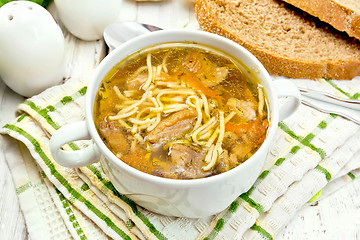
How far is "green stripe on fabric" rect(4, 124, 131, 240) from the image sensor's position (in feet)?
5.54

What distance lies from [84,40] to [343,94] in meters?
1.45

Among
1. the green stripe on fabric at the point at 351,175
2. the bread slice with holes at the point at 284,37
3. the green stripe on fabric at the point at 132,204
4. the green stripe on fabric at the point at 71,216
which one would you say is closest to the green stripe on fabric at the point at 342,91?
the bread slice with holes at the point at 284,37

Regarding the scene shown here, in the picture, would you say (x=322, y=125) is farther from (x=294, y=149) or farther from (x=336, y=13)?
(x=336, y=13)

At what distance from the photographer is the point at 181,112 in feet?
5.34

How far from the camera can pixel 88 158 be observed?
5.14 ft

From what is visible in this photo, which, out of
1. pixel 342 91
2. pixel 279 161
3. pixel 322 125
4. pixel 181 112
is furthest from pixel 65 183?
pixel 342 91

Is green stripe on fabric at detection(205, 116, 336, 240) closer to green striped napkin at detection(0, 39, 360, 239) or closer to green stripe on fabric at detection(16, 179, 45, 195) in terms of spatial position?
green striped napkin at detection(0, 39, 360, 239)

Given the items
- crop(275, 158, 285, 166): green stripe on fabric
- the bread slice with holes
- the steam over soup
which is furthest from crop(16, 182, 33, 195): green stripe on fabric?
the bread slice with holes

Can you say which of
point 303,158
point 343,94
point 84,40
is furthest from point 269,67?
point 84,40

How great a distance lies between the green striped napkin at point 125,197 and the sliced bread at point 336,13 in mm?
601

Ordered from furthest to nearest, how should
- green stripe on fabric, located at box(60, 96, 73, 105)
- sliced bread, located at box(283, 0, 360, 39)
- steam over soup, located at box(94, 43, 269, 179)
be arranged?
sliced bread, located at box(283, 0, 360, 39)
green stripe on fabric, located at box(60, 96, 73, 105)
steam over soup, located at box(94, 43, 269, 179)

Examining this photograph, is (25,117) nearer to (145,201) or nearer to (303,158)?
(145,201)

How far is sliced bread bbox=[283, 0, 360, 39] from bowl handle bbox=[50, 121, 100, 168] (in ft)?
4.99

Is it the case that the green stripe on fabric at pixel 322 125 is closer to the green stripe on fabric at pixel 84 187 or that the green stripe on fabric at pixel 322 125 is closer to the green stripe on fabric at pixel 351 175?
the green stripe on fabric at pixel 351 175
